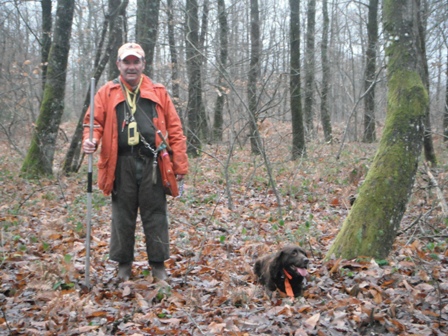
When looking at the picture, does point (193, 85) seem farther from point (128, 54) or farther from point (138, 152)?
point (138, 152)

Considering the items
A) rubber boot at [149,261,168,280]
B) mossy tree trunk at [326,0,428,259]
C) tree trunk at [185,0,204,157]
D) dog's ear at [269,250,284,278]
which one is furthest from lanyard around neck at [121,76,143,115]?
tree trunk at [185,0,204,157]

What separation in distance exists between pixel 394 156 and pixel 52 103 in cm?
956

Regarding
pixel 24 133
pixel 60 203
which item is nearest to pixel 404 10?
pixel 60 203

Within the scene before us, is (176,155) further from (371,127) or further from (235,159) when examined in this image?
(371,127)

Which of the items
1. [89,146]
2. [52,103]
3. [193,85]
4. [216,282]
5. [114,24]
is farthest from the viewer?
[193,85]

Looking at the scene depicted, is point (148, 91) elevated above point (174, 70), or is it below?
below

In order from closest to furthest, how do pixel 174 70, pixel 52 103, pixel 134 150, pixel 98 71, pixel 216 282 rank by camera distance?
pixel 134 150
pixel 216 282
pixel 52 103
pixel 98 71
pixel 174 70

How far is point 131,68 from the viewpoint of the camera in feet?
16.8

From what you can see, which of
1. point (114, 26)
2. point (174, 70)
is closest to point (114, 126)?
point (114, 26)

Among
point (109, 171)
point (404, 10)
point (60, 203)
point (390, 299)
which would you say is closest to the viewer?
point (390, 299)

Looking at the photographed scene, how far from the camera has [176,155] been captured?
17.1 ft

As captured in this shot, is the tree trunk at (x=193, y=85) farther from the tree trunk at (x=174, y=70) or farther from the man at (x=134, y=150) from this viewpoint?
the man at (x=134, y=150)

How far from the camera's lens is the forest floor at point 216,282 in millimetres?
3924

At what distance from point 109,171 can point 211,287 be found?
166 cm
